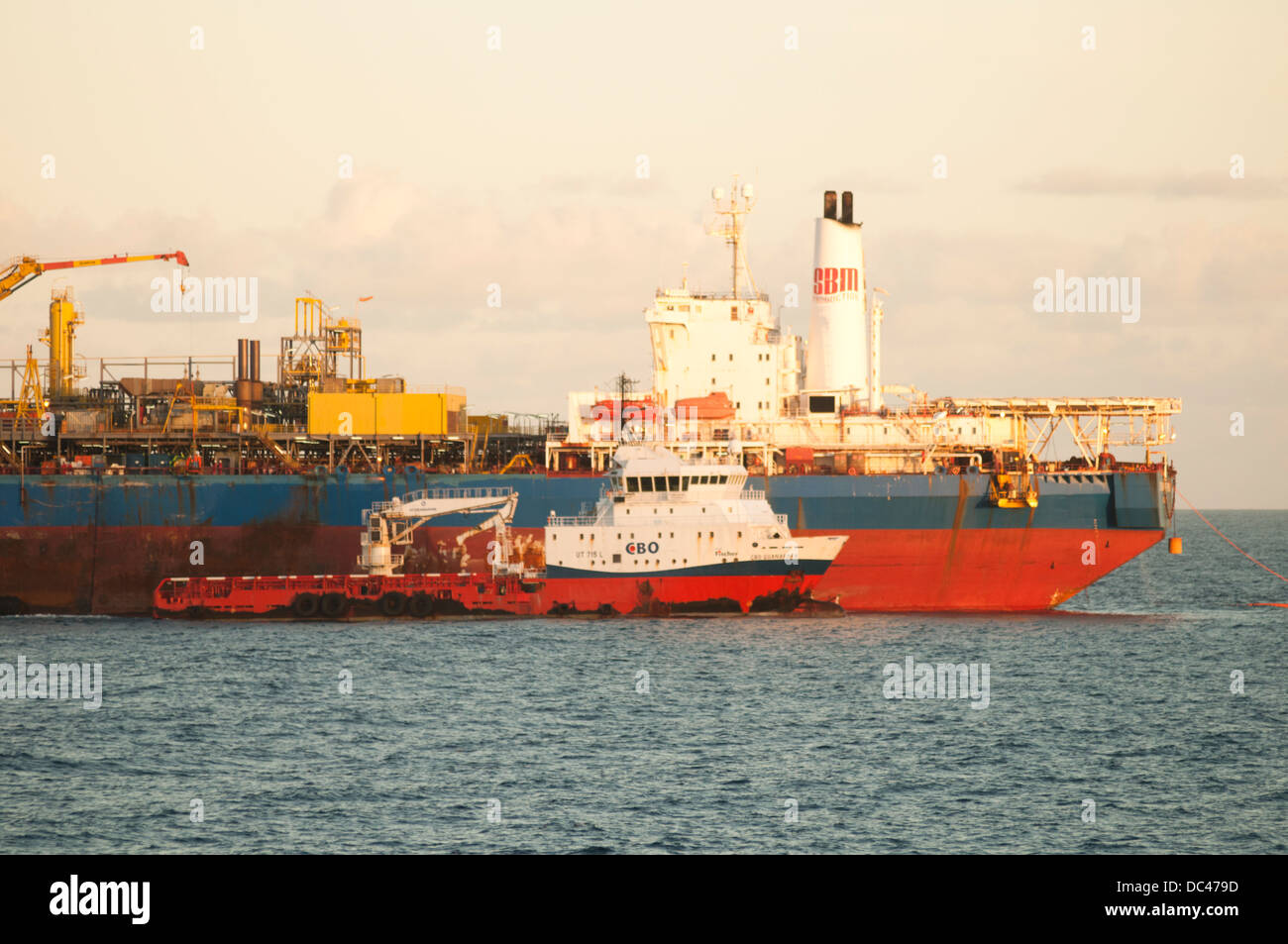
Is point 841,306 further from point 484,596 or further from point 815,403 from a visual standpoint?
point 484,596

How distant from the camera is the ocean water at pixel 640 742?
78.1 ft

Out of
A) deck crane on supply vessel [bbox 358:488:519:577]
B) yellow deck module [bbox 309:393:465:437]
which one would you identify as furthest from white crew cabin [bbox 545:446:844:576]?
A: yellow deck module [bbox 309:393:465:437]

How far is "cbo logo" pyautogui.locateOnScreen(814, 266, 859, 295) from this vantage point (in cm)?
5925

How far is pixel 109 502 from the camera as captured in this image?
176ft

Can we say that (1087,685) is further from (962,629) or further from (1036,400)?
(1036,400)

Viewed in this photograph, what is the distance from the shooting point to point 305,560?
53.3 metres

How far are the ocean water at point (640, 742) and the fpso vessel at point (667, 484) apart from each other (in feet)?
13.6

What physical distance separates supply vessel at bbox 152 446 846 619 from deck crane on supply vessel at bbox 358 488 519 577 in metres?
0.64

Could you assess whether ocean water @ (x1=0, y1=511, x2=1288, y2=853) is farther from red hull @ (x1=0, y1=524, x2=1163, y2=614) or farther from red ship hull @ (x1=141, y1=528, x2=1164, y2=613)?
red hull @ (x1=0, y1=524, x2=1163, y2=614)

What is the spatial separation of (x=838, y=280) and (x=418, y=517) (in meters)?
22.2

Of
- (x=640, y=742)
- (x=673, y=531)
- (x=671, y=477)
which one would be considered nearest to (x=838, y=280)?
(x=671, y=477)
